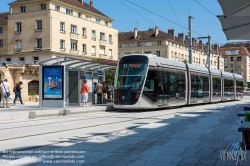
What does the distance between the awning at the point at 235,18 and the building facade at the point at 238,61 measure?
125 metres

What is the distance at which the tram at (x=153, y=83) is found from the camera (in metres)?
18.7

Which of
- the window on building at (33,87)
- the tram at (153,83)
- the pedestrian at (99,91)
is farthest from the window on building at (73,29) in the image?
the pedestrian at (99,91)

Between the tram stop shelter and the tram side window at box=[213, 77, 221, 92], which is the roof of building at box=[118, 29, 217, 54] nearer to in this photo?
the tram side window at box=[213, 77, 221, 92]

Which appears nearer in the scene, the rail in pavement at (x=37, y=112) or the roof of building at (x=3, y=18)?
the rail in pavement at (x=37, y=112)

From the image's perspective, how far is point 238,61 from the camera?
132625 millimetres

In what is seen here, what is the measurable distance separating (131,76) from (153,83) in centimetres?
131

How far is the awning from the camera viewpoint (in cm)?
756

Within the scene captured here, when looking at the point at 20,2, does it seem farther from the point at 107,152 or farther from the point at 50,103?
the point at 107,152

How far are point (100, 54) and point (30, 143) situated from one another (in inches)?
2320

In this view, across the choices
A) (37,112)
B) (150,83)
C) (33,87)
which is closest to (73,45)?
(33,87)

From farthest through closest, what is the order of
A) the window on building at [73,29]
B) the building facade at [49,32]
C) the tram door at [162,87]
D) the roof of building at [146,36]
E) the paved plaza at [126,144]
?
1. the roof of building at [146,36]
2. the window on building at [73,29]
3. the building facade at [49,32]
4. the tram door at [162,87]
5. the paved plaza at [126,144]

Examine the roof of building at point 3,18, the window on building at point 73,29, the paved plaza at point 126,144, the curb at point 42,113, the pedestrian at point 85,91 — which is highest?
the roof of building at point 3,18

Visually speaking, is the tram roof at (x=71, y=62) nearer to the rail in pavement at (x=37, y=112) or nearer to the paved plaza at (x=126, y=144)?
the rail in pavement at (x=37, y=112)

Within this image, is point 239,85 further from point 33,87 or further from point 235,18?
point 235,18
